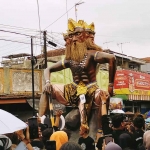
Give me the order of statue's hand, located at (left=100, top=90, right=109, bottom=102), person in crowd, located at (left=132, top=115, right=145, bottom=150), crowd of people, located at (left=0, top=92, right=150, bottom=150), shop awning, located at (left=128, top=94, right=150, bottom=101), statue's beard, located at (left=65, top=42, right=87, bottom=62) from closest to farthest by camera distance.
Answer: crowd of people, located at (left=0, top=92, right=150, bottom=150), person in crowd, located at (left=132, top=115, right=145, bottom=150), statue's hand, located at (left=100, top=90, right=109, bottom=102), statue's beard, located at (left=65, top=42, right=87, bottom=62), shop awning, located at (left=128, top=94, right=150, bottom=101)

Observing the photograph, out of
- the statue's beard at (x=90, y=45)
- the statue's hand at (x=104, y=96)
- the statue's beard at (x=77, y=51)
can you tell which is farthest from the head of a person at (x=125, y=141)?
the statue's beard at (x=90, y=45)

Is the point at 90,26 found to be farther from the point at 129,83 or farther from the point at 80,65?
the point at 129,83

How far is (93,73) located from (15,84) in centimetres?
993

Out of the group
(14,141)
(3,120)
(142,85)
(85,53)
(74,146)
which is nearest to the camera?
(74,146)

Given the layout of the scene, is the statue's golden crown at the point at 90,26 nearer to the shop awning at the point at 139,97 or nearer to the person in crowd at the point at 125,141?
the person in crowd at the point at 125,141

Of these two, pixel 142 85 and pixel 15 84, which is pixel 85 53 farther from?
pixel 142 85

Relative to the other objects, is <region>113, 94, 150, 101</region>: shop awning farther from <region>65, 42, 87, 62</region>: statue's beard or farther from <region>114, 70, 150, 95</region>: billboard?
<region>65, 42, 87, 62</region>: statue's beard

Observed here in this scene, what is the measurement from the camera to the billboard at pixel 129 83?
21.5 m

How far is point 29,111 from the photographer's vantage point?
58.2 ft

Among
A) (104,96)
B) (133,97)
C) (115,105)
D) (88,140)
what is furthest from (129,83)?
(88,140)

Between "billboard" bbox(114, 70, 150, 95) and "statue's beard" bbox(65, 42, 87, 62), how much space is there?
14349 mm

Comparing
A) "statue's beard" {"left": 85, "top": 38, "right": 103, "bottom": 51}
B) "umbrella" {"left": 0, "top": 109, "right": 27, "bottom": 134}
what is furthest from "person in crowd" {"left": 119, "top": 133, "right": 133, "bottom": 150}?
"statue's beard" {"left": 85, "top": 38, "right": 103, "bottom": 51}

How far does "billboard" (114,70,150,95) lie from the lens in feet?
70.5

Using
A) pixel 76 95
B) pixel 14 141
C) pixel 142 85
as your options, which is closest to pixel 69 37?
pixel 76 95
